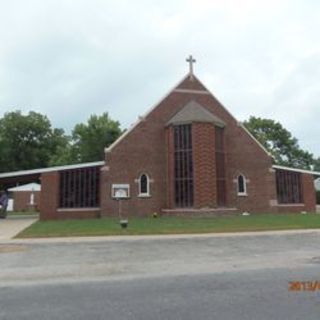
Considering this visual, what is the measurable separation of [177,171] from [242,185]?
216 inches

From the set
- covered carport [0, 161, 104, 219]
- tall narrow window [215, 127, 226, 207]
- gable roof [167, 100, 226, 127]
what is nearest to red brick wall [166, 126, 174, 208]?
gable roof [167, 100, 226, 127]

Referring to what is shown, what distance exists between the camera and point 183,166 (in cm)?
3041

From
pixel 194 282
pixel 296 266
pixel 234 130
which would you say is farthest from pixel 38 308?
pixel 234 130

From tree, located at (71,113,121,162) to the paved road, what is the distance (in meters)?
44.6

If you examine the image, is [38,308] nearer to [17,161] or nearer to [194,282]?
[194,282]

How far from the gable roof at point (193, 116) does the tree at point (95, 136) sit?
29.3 metres

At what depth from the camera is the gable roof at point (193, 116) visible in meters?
30.4

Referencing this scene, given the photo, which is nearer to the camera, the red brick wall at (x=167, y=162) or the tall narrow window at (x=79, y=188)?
the tall narrow window at (x=79, y=188)

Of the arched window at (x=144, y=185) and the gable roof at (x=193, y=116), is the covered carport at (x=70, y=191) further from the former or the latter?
the gable roof at (x=193, y=116)

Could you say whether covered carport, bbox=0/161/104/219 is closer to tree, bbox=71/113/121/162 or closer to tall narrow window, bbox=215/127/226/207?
tall narrow window, bbox=215/127/226/207

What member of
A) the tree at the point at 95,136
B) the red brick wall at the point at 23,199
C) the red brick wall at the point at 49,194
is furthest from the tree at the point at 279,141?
the red brick wall at the point at 49,194

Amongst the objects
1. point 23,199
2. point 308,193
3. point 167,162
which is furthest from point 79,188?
point 23,199

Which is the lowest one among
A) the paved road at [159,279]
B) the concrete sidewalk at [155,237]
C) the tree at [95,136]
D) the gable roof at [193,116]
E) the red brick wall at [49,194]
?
the paved road at [159,279]

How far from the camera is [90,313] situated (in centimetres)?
634
